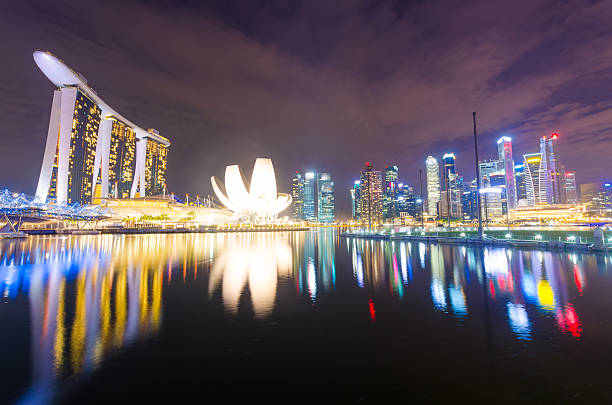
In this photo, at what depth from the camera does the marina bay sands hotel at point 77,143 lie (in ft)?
192

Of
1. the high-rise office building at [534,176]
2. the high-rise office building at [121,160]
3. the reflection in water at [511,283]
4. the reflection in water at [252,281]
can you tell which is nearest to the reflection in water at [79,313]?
the reflection in water at [252,281]

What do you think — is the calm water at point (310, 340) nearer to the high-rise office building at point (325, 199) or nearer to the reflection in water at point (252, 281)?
the reflection in water at point (252, 281)

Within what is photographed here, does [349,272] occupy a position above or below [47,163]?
below

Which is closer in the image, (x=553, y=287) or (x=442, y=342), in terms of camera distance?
(x=442, y=342)

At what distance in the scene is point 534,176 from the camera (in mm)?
138375

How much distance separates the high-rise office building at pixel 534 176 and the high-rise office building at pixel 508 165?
259 inches

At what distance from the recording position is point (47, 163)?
189 feet

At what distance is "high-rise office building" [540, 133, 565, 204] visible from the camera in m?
135

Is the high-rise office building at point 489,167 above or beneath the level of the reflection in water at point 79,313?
above

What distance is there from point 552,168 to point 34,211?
17751 centimetres

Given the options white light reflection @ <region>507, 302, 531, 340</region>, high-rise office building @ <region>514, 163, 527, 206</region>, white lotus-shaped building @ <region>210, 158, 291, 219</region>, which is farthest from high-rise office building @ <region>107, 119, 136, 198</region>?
high-rise office building @ <region>514, 163, 527, 206</region>

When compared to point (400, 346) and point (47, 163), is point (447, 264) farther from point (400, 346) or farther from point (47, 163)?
point (47, 163)

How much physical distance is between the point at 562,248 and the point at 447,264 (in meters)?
9.01

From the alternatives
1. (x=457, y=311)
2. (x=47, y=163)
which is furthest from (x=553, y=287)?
(x=47, y=163)
